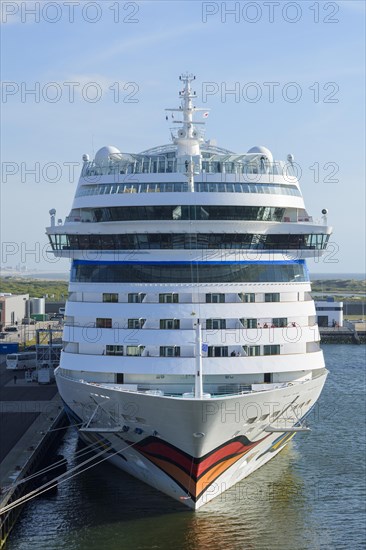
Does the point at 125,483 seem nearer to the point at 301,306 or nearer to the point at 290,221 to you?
the point at 301,306

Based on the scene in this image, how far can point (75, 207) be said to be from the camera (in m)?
27.5

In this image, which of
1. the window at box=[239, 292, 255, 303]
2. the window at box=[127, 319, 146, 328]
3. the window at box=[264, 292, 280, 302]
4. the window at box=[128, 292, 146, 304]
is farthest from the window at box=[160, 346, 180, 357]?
the window at box=[264, 292, 280, 302]

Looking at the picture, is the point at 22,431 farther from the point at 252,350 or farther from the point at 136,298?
the point at 252,350

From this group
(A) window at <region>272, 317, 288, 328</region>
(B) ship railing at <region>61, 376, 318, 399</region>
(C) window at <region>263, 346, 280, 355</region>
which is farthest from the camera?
(A) window at <region>272, 317, 288, 328</region>

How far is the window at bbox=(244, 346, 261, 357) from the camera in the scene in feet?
76.8

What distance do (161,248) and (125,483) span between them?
24.3 feet

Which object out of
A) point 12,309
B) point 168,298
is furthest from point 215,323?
point 12,309

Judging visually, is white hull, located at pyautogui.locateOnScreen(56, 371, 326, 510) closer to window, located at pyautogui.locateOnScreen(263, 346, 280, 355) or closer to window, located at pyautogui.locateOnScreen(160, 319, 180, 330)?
window, located at pyautogui.locateOnScreen(263, 346, 280, 355)

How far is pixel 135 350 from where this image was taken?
23250 mm

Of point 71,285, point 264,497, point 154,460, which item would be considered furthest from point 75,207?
point 264,497

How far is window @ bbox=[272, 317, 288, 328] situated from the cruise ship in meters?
0.05

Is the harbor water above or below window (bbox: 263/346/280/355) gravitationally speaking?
below

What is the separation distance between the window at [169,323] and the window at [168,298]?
0.63 metres

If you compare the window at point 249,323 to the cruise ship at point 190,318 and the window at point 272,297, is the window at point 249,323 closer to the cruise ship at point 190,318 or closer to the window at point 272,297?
the cruise ship at point 190,318
